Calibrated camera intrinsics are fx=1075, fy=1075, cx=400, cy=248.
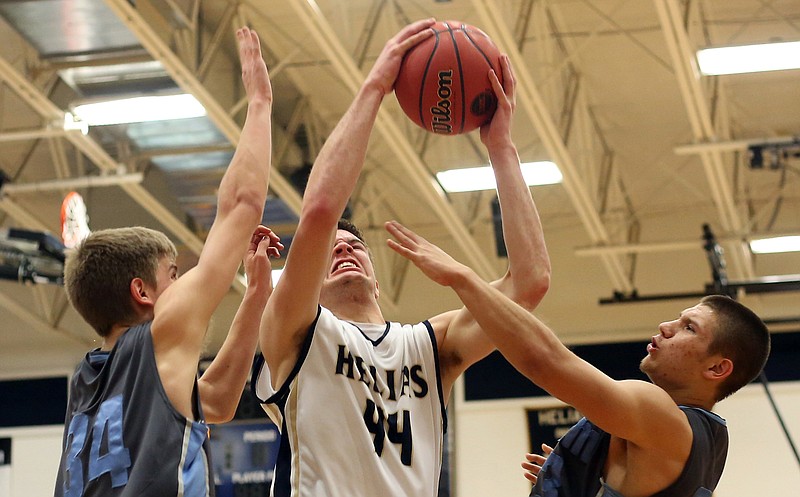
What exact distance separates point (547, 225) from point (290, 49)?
15.3ft

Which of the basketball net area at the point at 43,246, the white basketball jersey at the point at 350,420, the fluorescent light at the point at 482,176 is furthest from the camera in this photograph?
the fluorescent light at the point at 482,176

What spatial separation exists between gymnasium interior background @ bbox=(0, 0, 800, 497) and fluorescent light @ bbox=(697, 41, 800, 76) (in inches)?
7.9

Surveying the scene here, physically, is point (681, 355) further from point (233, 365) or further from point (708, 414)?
point (233, 365)

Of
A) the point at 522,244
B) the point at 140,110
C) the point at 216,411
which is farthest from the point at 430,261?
the point at 140,110

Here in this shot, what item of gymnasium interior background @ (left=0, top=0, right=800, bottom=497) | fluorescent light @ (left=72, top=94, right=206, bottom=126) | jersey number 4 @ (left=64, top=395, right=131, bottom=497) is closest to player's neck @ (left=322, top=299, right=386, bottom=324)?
jersey number 4 @ (left=64, top=395, right=131, bottom=497)

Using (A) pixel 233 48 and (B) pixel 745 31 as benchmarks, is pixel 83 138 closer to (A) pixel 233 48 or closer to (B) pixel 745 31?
(A) pixel 233 48

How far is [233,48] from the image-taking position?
10.9 meters

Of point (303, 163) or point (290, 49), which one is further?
point (303, 163)

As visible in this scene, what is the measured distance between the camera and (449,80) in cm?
314

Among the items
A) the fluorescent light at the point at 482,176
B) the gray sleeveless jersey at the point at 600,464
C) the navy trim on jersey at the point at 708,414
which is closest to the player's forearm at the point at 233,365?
the gray sleeveless jersey at the point at 600,464

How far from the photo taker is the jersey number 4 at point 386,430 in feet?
9.33

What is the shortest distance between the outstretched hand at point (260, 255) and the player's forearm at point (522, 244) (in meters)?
0.72

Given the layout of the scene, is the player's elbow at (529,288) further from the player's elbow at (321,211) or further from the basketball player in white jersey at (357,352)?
the player's elbow at (321,211)

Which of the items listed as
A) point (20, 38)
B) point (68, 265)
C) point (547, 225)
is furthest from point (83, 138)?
point (68, 265)
